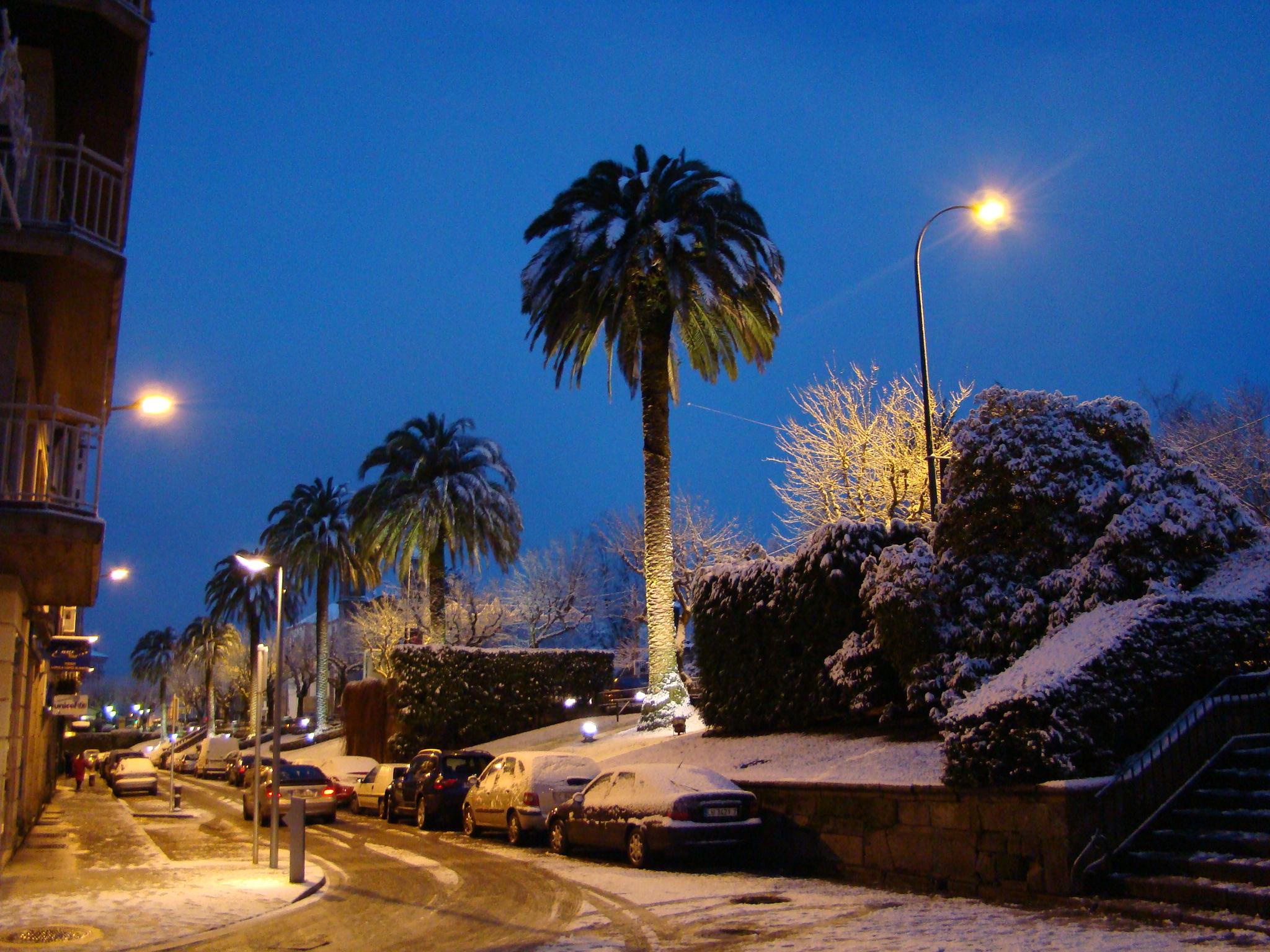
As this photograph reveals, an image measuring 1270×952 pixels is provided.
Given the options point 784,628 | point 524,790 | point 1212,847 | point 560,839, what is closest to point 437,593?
point 524,790

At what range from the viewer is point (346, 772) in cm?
3241

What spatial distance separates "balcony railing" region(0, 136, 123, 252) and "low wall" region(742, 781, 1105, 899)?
12157mm

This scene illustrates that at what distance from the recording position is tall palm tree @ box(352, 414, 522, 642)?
135 ft

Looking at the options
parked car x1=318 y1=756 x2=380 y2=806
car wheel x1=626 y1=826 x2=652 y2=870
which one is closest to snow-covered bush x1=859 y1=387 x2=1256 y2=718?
car wheel x1=626 y1=826 x2=652 y2=870

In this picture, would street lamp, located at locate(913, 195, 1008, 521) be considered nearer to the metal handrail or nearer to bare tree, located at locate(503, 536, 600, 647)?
the metal handrail

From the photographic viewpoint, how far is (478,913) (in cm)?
1211

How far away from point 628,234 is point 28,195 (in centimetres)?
1666

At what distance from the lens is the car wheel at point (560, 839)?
18.0 m

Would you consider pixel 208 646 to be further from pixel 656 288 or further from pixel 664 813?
pixel 664 813

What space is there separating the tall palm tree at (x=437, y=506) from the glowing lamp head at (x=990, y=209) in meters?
25.9

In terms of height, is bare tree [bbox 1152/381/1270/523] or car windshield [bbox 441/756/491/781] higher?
bare tree [bbox 1152/381/1270/523]

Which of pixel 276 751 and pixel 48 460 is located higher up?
pixel 48 460

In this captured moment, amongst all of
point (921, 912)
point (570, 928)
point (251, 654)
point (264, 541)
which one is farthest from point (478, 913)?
point (251, 654)

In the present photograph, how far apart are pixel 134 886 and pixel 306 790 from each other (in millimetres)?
12674
